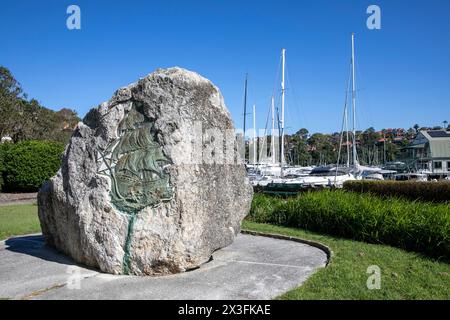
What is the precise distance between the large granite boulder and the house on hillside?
56930mm

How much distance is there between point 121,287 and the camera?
244 inches

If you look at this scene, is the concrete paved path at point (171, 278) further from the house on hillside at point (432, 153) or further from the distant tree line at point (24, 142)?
the house on hillside at point (432, 153)

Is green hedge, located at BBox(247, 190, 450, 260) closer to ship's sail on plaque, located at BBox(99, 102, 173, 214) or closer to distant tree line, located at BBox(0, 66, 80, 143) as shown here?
ship's sail on plaque, located at BBox(99, 102, 173, 214)

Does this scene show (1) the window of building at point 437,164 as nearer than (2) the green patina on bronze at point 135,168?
No

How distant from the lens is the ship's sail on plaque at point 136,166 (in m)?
7.00

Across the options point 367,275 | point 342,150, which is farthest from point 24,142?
point 342,150

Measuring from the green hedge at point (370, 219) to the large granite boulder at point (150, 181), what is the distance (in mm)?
3916

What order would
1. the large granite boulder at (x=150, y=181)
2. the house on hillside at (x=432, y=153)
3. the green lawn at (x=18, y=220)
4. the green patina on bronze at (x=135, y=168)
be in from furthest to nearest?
the house on hillside at (x=432, y=153) < the green lawn at (x=18, y=220) < the green patina on bronze at (x=135, y=168) < the large granite boulder at (x=150, y=181)

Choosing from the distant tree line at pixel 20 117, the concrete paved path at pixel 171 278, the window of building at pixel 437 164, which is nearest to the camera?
the concrete paved path at pixel 171 278

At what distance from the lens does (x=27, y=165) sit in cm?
2338

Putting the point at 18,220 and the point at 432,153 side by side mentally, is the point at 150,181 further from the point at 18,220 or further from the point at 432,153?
the point at 432,153

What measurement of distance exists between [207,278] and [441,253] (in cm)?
483

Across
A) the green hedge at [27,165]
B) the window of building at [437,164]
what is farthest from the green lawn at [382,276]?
the window of building at [437,164]

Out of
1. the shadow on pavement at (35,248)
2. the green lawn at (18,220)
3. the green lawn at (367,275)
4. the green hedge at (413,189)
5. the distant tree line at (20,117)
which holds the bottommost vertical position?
the green lawn at (367,275)
